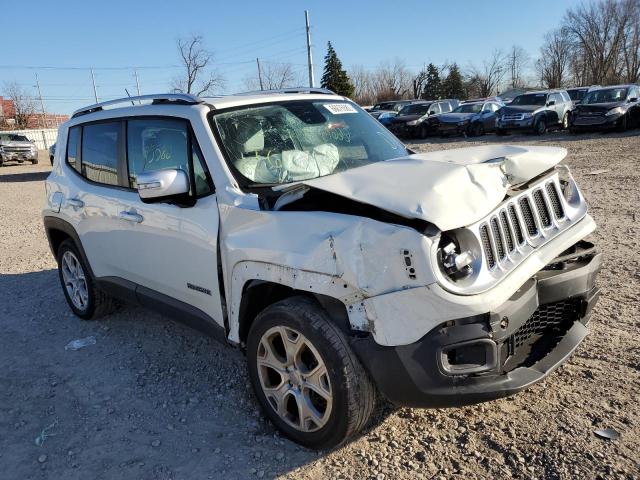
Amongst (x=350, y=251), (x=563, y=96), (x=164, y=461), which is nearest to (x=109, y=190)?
(x=164, y=461)

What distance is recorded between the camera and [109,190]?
168 inches

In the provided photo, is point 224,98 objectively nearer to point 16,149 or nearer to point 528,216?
point 528,216

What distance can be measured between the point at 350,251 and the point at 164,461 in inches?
63.5

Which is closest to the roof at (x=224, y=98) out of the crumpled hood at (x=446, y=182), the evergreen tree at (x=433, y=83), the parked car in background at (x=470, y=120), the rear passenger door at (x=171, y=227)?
the rear passenger door at (x=171, y=227)

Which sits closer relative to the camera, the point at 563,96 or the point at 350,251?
the point at 350,251

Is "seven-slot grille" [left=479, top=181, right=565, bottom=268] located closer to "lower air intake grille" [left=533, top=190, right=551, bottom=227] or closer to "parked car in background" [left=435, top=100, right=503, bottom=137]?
"lower air intake grille" [left=533, top=190, right=551, bottom=227]

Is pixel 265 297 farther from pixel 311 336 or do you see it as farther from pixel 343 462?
pixel 343 462

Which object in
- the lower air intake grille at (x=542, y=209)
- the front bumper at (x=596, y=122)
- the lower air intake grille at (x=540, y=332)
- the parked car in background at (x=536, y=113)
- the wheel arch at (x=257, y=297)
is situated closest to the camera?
the lower air intake grille at (x=540, y=332)

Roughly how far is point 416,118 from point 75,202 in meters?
23.3

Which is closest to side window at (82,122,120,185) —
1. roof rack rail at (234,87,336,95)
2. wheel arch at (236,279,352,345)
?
roof rack rail at (234,87,336,95)

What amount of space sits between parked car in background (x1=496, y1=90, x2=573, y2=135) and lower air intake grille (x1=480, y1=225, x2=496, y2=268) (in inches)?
827

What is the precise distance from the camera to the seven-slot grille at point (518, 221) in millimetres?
2578

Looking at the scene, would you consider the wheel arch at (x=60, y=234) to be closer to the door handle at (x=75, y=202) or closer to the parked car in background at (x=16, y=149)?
the door handle at (x=75, y=202)

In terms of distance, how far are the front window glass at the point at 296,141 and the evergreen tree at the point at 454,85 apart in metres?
69.8
